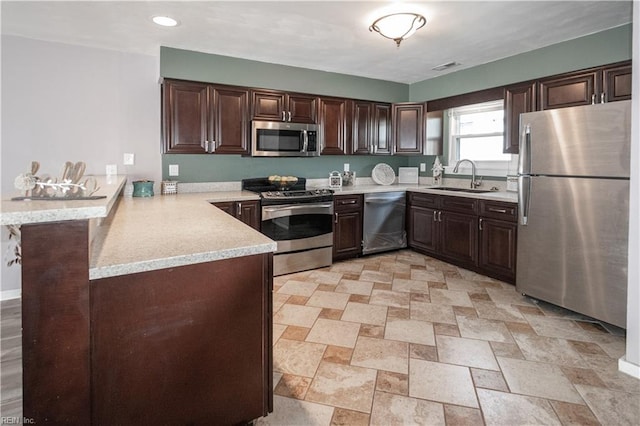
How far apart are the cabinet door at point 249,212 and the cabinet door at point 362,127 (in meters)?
1.67

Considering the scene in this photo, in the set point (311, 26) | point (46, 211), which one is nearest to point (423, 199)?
point (311, 26)

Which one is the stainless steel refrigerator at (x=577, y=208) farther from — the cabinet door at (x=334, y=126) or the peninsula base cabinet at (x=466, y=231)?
the cabinet door at (x=334, y=126)

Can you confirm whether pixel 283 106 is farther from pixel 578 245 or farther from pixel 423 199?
pixel 578 245

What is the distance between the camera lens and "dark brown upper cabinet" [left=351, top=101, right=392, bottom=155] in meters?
4.75

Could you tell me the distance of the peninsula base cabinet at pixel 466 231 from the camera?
3605 mm

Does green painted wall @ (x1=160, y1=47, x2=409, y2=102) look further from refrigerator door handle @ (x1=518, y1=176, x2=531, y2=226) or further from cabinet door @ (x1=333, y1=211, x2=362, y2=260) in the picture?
refrigerator door handle @ (x1=518, y1=176, x2=531, y2=226)

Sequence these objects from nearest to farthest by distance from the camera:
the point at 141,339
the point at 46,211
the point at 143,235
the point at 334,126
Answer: the point at 46,211 < the point at 141,339 < the point at 143,235 < the point at 334,126

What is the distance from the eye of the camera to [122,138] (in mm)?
3717

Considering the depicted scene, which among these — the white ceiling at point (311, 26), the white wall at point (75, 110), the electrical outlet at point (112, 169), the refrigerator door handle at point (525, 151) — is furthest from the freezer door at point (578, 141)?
the electrical outlet at point (112, 169)

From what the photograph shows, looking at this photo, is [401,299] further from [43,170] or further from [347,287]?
[43,170]

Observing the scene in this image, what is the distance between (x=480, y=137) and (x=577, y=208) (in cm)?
213

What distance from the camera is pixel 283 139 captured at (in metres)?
4.17

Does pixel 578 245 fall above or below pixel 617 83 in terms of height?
below

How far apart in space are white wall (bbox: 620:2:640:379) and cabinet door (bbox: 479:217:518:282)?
1364 mm
